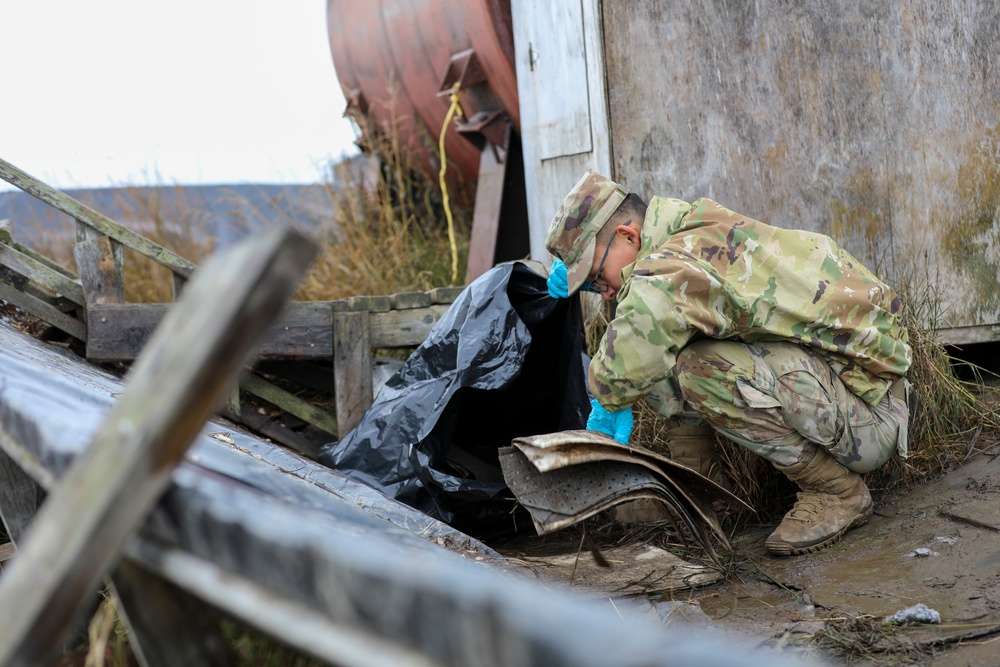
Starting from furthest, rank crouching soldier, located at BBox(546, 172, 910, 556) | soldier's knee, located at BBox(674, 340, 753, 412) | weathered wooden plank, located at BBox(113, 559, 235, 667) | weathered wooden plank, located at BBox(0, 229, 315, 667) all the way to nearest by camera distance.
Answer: soldier's knee, located at BBox(674, 340, 753, 412)
crouching soldier, located at BBox(546, 172, 910, 556)
weathered wooden plank, located at BBox(113, 559, 235, 667)
weathered wooden plank, located at BBox(0, 229, 315, 667)

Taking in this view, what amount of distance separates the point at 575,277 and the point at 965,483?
5.25 ft

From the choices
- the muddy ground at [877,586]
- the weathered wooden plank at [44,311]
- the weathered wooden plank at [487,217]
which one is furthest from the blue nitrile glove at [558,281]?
the weathered wooden plank at [44,311]

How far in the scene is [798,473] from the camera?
3129 mm

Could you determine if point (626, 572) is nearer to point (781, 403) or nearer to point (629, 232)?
point (781, 403)

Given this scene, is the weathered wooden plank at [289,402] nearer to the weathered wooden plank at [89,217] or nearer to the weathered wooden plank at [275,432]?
the weathered wooden plank at [275,432]

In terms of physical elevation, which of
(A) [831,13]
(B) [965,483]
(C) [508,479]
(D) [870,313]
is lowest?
(B) [965,483]

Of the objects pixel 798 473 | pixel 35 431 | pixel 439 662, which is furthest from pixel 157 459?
pixel 798 473

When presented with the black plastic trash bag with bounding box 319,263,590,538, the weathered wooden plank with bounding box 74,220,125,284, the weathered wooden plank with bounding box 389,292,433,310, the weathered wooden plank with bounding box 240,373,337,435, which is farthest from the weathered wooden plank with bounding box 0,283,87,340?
the weathered wooden plank with bounding box 389,292,433,310

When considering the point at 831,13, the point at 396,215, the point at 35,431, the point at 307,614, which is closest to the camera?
the point at 307,614

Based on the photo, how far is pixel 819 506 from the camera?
3084 millimetres

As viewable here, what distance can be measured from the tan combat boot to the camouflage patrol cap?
3.14 ft

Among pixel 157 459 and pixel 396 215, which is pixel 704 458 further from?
pixel 396 215

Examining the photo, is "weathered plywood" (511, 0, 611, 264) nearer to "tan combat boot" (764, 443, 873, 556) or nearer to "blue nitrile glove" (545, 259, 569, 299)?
"blue nitrile glove" (545, 259, 569, 299)

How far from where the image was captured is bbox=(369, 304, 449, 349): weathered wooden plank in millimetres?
4145
